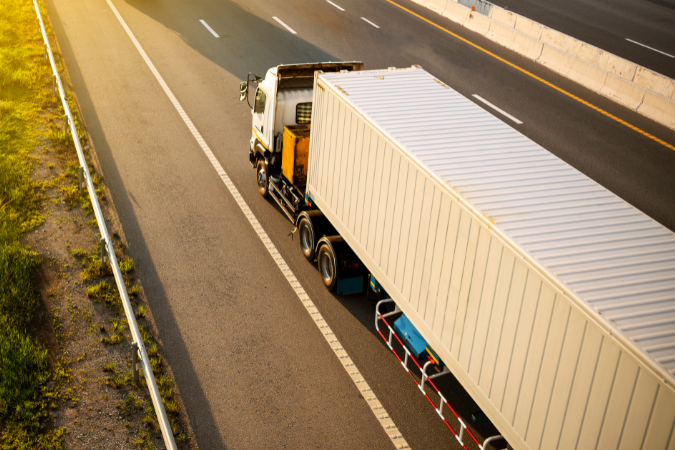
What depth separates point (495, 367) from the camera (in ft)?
19.2

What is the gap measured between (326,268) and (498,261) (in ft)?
15.4

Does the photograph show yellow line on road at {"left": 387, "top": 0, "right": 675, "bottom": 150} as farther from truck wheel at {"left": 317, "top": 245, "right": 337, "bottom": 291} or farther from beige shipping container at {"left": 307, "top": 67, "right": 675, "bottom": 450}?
truck wheel at {"left": 317, "top": 245, "right": 337, "bottom": 291}

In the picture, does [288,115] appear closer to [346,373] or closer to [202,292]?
[202,292]

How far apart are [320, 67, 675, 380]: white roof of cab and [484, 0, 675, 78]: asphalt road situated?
15664 mm

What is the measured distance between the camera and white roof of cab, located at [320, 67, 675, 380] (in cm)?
481

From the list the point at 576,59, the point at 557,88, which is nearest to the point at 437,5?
the point at 576,59

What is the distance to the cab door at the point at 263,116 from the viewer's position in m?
11.4

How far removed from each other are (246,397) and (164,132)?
9498 mm

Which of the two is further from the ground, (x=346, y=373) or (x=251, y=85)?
(x=251, y=85)

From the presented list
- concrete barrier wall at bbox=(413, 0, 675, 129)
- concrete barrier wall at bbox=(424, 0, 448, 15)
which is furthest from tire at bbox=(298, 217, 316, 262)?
concrete barrier wall at bbox=(424, 0, 448, 15)

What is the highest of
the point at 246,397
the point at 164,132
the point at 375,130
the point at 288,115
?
the point at 375,130

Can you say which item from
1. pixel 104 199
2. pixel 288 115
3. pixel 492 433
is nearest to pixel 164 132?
pixel 104 199

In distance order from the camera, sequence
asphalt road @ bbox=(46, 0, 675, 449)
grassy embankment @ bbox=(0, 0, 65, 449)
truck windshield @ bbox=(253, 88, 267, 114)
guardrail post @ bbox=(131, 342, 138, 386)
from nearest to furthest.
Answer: grassy embankment @ bbox=(0, 0, 65, 449) < guardrail post @ bbox=(131, 342, 138, 386) < asphalt road @ bbox=(46, 0, 675, 449) < truck windshield @ bbox=(253, 88, 267, 114)

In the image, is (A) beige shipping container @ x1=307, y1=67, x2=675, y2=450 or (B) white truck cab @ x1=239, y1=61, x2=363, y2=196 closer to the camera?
(A) beige shipping container @ x1=307, y1=67, x2=675, y2=450
